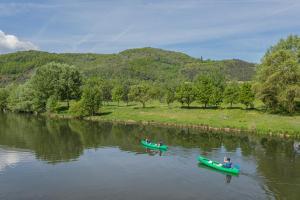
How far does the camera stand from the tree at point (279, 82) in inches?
3524

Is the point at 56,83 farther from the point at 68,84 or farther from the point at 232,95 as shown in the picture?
the point at 232,95

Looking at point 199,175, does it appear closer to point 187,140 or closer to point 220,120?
point 187,140

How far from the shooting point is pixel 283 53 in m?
95.6

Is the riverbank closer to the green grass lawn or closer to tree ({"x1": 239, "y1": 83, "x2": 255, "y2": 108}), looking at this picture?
the green grass lawn

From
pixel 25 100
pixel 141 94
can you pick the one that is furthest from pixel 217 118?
pixel 25 100

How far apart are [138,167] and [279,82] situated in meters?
58.5

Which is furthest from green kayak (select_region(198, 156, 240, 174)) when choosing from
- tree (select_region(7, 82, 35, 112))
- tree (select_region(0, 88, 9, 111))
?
tree (select_region(0, 88, 9, 111))

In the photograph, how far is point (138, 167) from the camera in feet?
164

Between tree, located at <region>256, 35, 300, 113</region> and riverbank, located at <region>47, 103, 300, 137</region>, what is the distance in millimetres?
4502

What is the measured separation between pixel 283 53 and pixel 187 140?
146ft

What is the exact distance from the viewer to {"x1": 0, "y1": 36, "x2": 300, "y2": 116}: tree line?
92.1 m

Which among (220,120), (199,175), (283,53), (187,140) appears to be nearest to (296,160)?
(199,175)

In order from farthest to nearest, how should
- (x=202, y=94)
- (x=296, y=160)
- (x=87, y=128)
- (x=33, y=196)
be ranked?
(x=202, y=94) < (x=87, y=128) < (x=296, y=160) < (x=33, y=196)

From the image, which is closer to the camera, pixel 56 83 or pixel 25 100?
pixel 25 100
